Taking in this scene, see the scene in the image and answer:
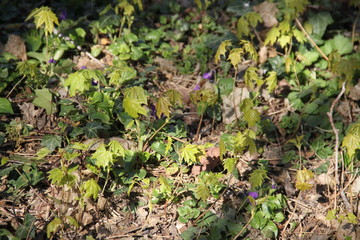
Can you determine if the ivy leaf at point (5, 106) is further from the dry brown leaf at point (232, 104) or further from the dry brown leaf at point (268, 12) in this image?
the dry brown leaf at point (268, 12)

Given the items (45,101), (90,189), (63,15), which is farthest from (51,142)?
(63,15)

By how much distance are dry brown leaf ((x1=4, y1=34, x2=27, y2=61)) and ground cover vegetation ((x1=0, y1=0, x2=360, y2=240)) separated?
0.04 feet

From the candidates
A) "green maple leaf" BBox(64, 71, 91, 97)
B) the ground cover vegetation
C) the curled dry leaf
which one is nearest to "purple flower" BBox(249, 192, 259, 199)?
the ground cover vegetation

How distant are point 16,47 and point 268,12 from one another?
8.47 feet

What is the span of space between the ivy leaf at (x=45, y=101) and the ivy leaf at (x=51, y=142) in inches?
8.9

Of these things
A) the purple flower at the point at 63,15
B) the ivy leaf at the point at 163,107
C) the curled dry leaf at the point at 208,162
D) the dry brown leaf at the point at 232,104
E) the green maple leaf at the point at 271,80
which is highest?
the purple flower at the point at 63,15

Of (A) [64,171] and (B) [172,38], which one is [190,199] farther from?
(B) [172,38]

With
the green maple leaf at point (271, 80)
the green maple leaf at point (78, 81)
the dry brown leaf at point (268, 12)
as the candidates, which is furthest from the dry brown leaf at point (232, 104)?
the green maple leaf at point (78, 81)

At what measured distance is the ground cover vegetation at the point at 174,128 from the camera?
277 centimetres

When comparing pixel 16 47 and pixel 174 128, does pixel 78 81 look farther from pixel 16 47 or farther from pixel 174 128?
pixel 16 47

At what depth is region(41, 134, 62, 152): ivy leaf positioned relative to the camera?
3.04 meters

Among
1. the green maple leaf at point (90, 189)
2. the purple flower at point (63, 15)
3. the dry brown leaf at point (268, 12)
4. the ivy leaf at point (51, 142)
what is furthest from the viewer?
the dry brown leaf at point (268, 12)

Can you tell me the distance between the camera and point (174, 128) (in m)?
3.29

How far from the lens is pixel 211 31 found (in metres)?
4.45
